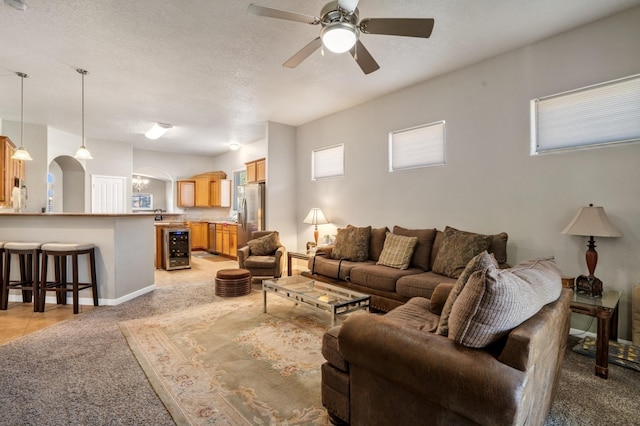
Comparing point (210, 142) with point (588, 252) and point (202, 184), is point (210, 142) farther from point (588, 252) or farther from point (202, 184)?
point (588, 252)

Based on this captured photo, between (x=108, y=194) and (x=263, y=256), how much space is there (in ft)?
16.6

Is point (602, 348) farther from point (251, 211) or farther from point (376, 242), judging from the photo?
point (251, 211)

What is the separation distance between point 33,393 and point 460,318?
2707mm

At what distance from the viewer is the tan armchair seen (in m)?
4.84

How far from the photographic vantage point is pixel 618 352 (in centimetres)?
257

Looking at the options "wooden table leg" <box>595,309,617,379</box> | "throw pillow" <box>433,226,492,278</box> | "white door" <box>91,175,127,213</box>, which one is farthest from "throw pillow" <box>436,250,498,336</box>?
"white door" <box>91,175,127,213</box>

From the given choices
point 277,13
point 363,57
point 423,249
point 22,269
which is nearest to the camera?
point 277,13

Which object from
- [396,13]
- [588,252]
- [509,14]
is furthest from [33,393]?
[509,14]

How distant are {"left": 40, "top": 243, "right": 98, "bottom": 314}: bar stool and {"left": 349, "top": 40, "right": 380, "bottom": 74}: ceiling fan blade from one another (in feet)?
12.4

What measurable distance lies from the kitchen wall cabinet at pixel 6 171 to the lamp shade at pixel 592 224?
23.8 feet

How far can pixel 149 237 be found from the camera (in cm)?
456

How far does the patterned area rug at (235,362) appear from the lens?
187 cm

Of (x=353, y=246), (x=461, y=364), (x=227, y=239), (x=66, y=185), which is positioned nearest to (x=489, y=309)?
(x=461, y=364)

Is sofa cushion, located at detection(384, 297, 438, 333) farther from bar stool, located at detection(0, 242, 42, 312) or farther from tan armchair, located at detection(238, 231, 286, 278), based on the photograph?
bar stool, located at detection(0, 242, 42, 312)
